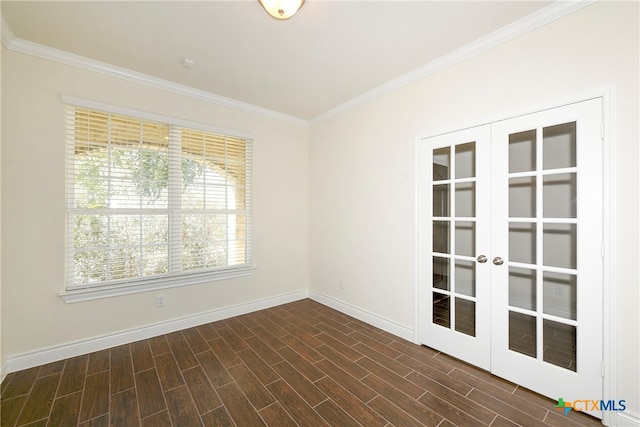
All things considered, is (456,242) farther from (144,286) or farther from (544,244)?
(144,286)

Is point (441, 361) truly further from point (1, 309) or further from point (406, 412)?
point (1, 309)

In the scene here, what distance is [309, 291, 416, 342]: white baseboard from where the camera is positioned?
2.92 m

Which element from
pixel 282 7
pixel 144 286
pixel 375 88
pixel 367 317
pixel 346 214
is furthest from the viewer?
pixel 346 214

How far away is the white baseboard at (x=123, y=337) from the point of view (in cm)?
233

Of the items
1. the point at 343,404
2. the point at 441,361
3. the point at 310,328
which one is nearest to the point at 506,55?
the point at 441,361

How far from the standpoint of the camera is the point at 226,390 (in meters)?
2.09

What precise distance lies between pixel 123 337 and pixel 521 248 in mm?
3968

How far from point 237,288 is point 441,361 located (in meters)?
2.61

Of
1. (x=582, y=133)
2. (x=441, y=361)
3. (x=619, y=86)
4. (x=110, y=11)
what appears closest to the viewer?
(x=619, y=86)

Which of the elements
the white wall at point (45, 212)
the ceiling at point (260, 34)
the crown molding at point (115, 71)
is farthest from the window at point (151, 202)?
the ceiling at point (260, 34)

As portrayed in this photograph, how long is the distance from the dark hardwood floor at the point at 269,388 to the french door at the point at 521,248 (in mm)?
271

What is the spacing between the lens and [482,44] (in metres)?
2.29

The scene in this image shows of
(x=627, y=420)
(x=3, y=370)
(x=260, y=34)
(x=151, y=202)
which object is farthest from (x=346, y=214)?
(x=3, y=370)

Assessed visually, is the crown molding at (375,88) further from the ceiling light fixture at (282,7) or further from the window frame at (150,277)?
the ceiling light fixture at (282,7)
